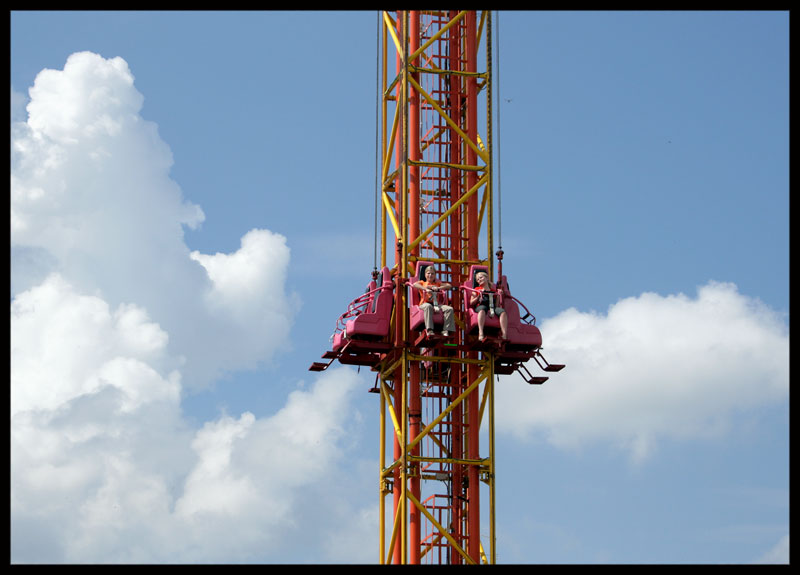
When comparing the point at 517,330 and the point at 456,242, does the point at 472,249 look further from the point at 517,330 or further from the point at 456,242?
the point at 517,330

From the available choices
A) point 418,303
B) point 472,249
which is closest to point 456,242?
point 472,249

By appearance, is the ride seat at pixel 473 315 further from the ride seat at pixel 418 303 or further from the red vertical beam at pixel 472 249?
the red vertical beam at pixel 472 249

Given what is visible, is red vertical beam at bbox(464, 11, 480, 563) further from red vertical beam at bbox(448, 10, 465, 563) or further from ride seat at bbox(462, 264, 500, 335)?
ride seat at bbox(462, 264, 500, 335)

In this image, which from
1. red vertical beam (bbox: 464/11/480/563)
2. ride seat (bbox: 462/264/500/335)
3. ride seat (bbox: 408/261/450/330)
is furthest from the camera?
red vertical beam (bbox: 464/11/480/563)

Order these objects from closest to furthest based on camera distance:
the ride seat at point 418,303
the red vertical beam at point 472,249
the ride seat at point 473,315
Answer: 1. the ride seat at point 418,303
2. the ride seat at point 473,315
3. the red vertical beam at point 472,249

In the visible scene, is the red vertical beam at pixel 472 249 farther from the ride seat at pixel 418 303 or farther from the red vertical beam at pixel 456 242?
the ride seat at pixel 418 303

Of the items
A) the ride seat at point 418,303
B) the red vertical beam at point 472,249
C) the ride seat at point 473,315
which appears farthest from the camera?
the red vertical beam at point 472,249

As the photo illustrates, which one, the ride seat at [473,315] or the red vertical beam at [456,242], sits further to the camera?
the red vertical beam at [456,242]

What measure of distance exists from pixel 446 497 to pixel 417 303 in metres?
5.99

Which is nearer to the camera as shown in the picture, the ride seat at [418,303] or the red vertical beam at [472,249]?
the ride seat at [418,303]

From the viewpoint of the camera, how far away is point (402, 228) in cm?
5047
